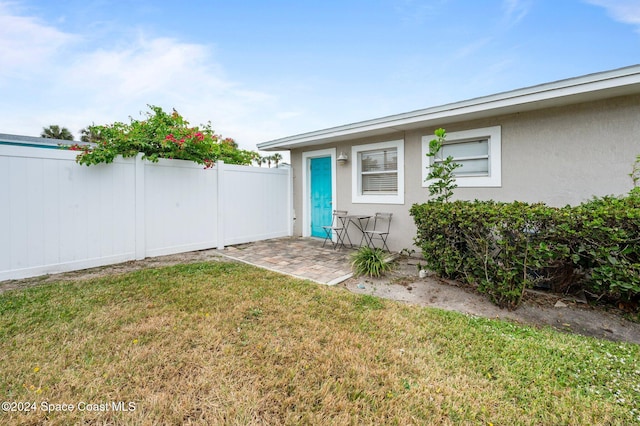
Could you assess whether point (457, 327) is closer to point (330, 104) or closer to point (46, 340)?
point (46, 340)

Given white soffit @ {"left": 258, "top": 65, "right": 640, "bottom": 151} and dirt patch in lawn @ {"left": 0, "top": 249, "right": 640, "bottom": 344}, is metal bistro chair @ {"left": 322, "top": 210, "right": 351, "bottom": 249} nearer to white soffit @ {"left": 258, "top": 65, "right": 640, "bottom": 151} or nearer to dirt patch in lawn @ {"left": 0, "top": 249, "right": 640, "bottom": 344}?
white soffit @ {"left": 258, "top": 65, "right": 640, "bottom": 151}

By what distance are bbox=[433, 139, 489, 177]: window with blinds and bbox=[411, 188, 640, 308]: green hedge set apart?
162cm

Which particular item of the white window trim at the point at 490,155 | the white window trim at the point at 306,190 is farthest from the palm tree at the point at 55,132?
the white window trim at the point at 490,155

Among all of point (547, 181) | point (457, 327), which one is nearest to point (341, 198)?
point (547, 181)

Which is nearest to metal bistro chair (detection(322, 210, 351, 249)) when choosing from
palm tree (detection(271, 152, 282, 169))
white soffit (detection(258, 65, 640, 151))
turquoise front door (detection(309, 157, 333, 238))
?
turquoise front door (detection(309, 157, 333, 238))

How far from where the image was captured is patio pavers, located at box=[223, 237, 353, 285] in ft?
15.1

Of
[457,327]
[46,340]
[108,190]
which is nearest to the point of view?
[46,340]

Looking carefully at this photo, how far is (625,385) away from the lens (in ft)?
6.38

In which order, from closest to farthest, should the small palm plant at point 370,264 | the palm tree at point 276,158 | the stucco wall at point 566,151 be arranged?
the stucco wall at point 566,151
the small palm plant at point 370,264
the palm tree at point 276,158

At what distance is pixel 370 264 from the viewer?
15.0ft

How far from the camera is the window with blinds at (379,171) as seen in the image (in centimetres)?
628

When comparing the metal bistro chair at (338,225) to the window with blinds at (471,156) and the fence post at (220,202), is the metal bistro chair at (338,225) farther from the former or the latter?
the window with blinds at (471,156)

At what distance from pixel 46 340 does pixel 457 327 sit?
12.6 ft

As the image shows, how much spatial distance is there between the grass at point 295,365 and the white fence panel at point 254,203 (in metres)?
3.56
